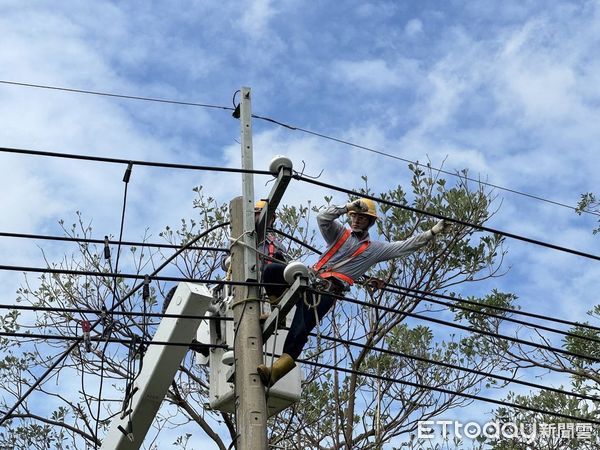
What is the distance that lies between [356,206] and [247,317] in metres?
1.51

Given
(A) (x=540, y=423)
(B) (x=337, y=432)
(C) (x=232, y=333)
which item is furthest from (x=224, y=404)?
(A) (x=540, y=423)

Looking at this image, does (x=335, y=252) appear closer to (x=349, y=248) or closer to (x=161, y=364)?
(x=349, y=248)

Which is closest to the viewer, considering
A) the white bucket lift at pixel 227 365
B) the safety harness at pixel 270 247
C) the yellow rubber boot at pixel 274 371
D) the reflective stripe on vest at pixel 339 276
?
the yellow rubber boot at pixel 274 371

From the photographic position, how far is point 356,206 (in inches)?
316

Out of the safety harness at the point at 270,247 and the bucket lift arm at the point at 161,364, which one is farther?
the safety harness at the point at 270,247

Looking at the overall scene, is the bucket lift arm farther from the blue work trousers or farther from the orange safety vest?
the orange safety vest

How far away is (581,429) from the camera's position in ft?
47.2

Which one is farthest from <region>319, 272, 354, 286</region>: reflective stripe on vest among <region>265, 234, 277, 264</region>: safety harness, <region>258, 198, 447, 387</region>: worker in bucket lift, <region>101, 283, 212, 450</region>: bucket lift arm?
<region>101, 283, 212, 450</region>: bucket lift arm

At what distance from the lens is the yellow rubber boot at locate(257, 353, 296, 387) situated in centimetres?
675

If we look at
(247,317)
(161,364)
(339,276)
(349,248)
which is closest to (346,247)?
(349,248)

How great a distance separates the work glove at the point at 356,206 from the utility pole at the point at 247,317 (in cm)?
94

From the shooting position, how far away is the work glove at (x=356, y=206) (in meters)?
7.98

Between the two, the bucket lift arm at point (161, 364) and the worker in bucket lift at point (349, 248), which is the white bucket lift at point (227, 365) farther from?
the worker in bucket lift at point (349, 248)

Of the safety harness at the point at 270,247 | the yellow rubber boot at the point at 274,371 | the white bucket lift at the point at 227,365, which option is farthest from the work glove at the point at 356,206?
the yellow rubber boot at the point at 274,371
